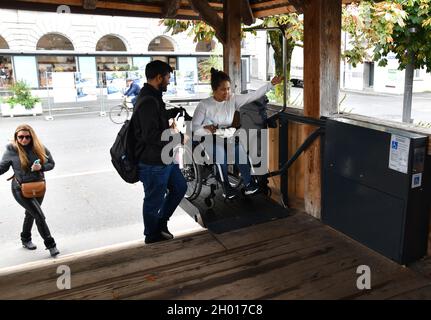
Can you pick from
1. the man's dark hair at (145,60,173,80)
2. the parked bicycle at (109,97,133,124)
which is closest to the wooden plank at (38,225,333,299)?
the man's dark hair at (145,60,173,80)

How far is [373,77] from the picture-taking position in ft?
69.2

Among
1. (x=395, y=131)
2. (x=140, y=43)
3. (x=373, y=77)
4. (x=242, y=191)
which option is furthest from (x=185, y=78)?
(x=395, y=131)

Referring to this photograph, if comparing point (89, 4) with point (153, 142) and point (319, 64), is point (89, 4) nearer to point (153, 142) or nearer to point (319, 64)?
point (153, 142)

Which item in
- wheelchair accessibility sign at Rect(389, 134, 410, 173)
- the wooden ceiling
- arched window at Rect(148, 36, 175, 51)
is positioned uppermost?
arched window at Rect(148, 36, 175, 51)

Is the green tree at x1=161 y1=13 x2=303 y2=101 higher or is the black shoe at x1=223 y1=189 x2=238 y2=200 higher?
the green tree at x1=161 y1=13 x2=303 y2=101

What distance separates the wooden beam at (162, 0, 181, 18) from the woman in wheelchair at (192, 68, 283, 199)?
1.64 m

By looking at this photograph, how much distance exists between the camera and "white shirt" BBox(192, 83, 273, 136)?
4.20m

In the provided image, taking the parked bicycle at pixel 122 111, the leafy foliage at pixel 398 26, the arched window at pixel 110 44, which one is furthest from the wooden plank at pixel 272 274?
the arched window at pixel 110 44

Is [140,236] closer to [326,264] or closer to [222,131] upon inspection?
[222,131]

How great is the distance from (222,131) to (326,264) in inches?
69.0

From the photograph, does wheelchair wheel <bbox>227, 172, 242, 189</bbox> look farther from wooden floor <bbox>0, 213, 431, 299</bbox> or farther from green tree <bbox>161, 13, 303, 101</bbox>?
green tree <bbox>161, 13, 303, 101</bbox>

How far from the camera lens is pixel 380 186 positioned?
3076 millimetres

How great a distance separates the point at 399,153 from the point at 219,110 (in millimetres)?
1934

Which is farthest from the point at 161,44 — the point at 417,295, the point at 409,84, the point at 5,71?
the point at 417,295
